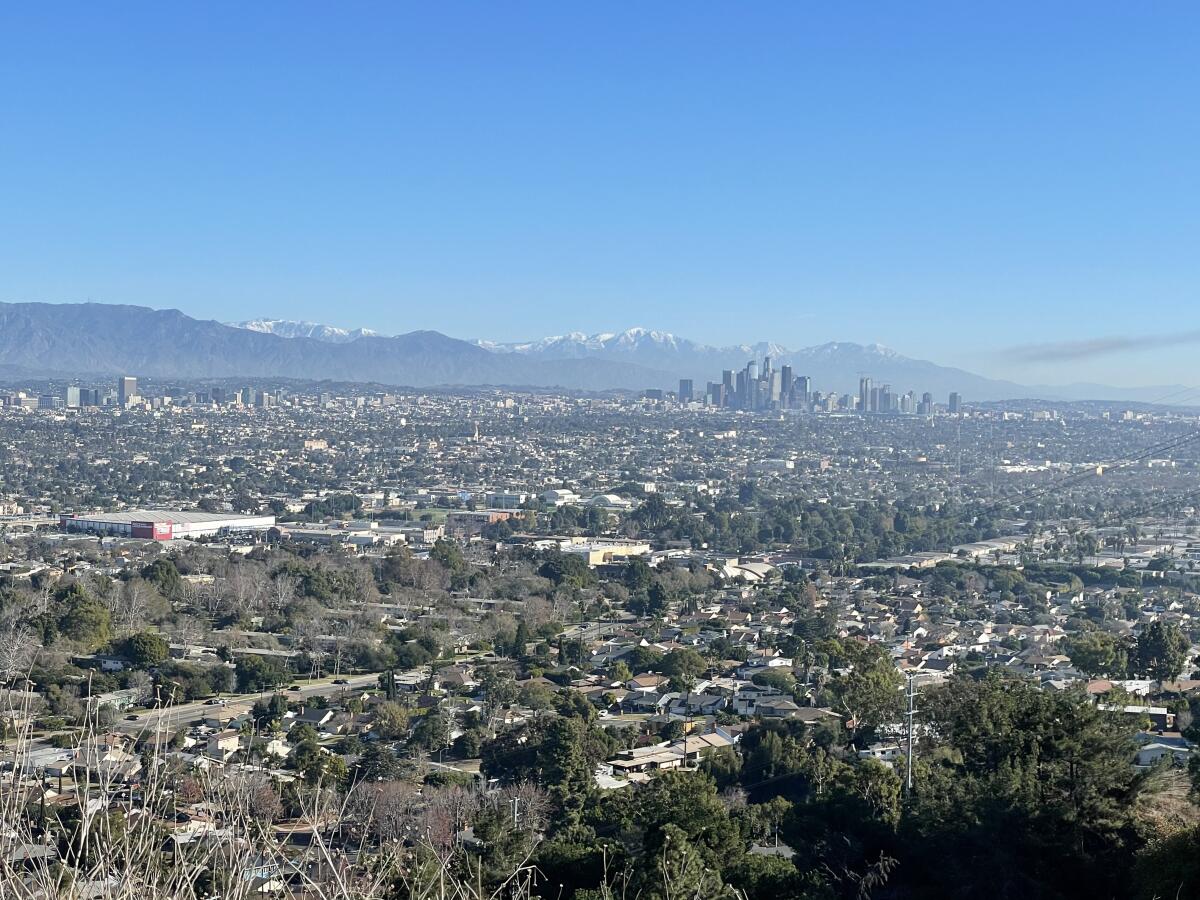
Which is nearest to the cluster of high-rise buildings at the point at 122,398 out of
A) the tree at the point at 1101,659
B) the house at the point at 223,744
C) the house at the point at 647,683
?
the house at the point at 647,683

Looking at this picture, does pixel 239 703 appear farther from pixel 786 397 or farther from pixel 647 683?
pixel 786 397

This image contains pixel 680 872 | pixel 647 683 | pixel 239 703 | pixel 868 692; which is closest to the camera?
pixel 680 872

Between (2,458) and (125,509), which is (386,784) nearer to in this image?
(125,509)

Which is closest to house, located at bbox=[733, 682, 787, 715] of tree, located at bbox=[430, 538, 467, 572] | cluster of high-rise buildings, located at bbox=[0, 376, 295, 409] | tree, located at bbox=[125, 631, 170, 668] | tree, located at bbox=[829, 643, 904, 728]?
tree, located at bbox=[829, 643, 904, 728]

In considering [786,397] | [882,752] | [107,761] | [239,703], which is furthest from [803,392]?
[107,761]

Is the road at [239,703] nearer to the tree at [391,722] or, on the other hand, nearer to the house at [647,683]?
the tree at [391,722]
